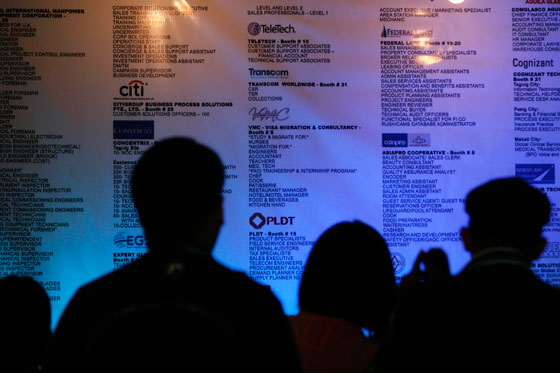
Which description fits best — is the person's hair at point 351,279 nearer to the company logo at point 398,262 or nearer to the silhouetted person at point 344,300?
the silhouetted person at point 344,300

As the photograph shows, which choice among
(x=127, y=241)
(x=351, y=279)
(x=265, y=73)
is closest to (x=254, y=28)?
(x=265, y=73)

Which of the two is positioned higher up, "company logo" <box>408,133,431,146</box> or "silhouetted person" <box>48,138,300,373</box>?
"company logo" <box>408,133,431,146</box>

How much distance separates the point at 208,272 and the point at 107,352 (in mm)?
258

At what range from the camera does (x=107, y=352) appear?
104 centimetres

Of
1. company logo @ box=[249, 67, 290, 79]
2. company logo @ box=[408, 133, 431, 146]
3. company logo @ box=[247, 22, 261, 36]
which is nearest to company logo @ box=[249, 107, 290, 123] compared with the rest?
company logo @ box=[249, 67, 290, 79]

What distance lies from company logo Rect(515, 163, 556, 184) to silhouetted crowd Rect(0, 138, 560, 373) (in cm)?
142

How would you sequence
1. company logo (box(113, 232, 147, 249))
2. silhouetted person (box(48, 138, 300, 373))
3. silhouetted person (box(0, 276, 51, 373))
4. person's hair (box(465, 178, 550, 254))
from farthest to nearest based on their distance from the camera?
1. company logo (box(113, 232, 147, 249))
2. silhouetted person (box(0, 276, 51, 373))
3. person's hair (box(465, 178, 550, 254))
4. silhouetted person (box(48, 138, 300, 373))

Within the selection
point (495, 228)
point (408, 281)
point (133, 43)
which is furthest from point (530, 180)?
point (133, 43)

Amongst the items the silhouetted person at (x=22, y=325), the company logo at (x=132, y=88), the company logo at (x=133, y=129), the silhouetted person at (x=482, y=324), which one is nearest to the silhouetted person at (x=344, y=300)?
the silhouetted person at (x=482, y=324)

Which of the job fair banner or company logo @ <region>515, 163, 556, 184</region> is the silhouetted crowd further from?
company logo @ <region>515, 163, 556, 184</region>

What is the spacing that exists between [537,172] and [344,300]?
1.78m

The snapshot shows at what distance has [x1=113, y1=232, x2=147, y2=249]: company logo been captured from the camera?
8.66 ft

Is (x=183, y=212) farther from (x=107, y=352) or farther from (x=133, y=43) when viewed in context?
(x=133, y=43)

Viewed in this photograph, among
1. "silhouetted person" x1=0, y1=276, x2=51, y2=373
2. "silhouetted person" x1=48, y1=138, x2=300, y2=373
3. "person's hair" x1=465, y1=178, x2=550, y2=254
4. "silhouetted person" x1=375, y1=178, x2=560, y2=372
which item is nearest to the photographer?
"silhouetted person" x1=48, y1=138, x2=300, y2=373
